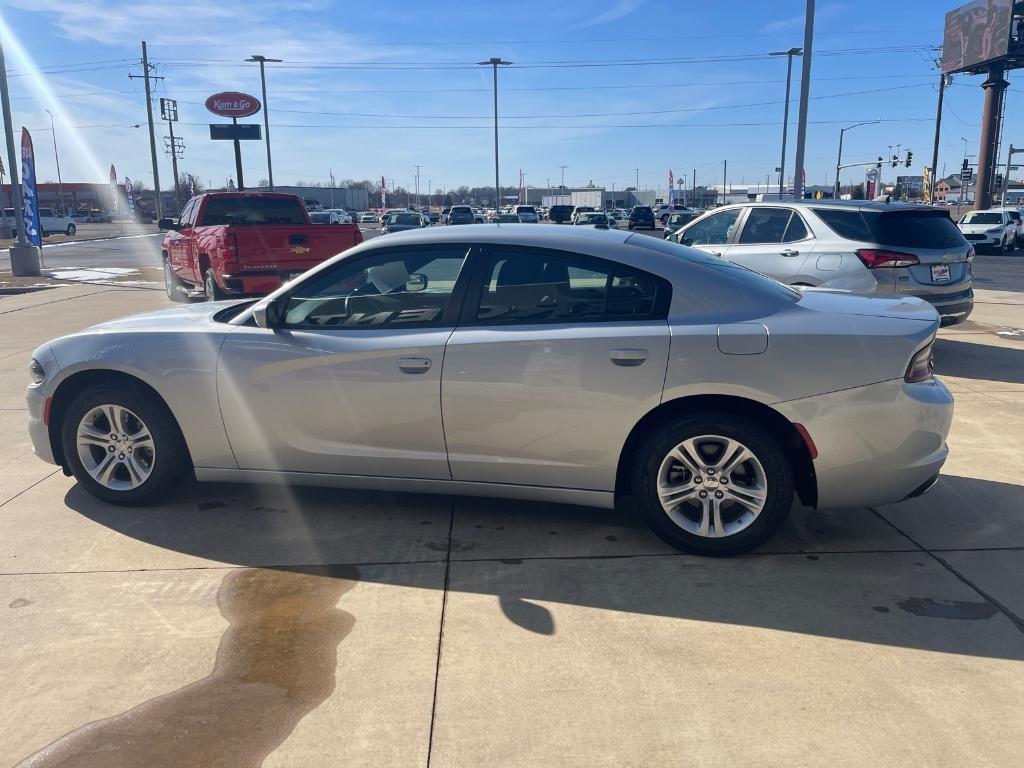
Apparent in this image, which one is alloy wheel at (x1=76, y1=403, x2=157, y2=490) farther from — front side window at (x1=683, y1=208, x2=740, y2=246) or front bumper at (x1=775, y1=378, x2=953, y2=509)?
front side window at (x1=683, y1=208, x2=740, y2=246)

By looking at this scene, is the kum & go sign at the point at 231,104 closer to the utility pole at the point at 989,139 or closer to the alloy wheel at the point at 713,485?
the alloy wheel at the point at 713,485

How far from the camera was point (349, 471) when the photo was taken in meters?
4.29

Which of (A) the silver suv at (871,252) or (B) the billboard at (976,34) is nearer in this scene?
(A) the silver suv at (871,252)

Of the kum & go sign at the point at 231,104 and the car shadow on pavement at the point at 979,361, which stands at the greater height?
the kum & go sign at the point at 231,104

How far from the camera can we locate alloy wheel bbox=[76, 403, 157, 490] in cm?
452

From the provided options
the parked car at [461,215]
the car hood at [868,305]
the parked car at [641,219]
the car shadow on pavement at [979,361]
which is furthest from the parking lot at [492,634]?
the parked car at [641,219]

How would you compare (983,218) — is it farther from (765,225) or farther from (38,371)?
(38,371)

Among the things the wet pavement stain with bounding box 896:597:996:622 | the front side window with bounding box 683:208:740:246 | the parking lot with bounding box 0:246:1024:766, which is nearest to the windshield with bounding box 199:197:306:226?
the front side window with bounding box 683:208:740:246

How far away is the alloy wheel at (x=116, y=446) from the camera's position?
4.52 metres

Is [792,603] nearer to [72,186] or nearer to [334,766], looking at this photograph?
[334,766]

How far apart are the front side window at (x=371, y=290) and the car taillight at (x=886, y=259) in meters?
5.39

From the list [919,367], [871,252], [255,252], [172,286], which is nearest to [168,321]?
[919,367]

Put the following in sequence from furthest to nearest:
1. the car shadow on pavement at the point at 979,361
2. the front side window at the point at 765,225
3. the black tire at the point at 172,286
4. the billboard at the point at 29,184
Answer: the billboard at the point at 29,184 → the black tire at the point at 172,286 → the front side window at the point at 765,225 → the car shadow on pavement at the point at 979,361

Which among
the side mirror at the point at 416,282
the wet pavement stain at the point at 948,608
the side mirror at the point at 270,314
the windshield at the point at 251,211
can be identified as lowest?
the wet pavement stain at the point at 948,608
